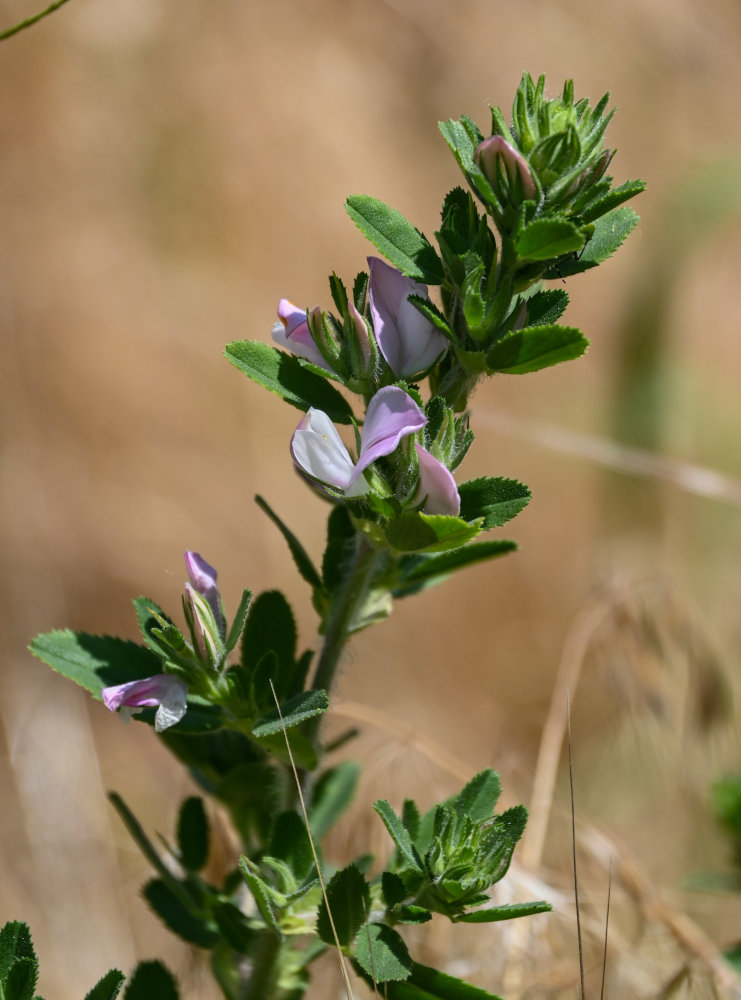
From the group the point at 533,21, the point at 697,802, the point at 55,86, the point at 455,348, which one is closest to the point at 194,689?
the point at 455,348

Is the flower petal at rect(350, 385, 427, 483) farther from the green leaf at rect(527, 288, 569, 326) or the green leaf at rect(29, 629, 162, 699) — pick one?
the green leaf at rect(29, 629, 162, 699)

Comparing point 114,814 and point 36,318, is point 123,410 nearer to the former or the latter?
point 36,318

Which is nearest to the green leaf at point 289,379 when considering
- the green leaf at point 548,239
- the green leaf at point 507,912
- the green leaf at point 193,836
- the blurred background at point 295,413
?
the green leaf at point 548,239

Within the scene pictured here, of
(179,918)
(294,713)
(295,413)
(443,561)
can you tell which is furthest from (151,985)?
(295,413)

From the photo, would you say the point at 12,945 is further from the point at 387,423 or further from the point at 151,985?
the point at 387,423

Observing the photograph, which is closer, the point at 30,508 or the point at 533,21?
the point at 30,508

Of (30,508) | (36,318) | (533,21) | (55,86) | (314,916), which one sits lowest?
(314,916)

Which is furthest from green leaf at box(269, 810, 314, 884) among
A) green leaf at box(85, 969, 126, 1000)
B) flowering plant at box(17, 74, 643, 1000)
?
green leaf at box(85, 969, 126, 1000)
